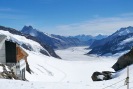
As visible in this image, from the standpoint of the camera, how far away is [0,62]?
49.5 meters

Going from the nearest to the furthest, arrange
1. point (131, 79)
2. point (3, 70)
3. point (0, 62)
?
1. point (131, 79)
2. point (3, 70)
3. point (0, 62)

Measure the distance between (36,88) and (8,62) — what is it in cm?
2024

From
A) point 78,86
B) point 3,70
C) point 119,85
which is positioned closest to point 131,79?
point 119,85

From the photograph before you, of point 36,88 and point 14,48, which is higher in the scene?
point 14,48

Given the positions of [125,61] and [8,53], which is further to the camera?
[125,61]

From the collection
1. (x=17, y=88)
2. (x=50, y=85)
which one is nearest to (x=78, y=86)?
(x=50, y=85)

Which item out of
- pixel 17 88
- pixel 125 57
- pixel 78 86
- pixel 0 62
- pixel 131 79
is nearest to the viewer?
pixel 17 88

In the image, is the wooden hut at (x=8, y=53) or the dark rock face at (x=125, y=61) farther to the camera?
the dark rock face at (x=125, y=61)

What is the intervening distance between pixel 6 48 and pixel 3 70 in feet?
17.5

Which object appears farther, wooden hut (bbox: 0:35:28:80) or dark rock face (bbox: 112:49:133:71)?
dark rock face (bbox: 112:49:133:71)

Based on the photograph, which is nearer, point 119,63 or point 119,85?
point 119,85

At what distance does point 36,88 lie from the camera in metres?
30.6

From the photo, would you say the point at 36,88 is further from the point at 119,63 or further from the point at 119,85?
the point at 119,63

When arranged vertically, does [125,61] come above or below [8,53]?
below
